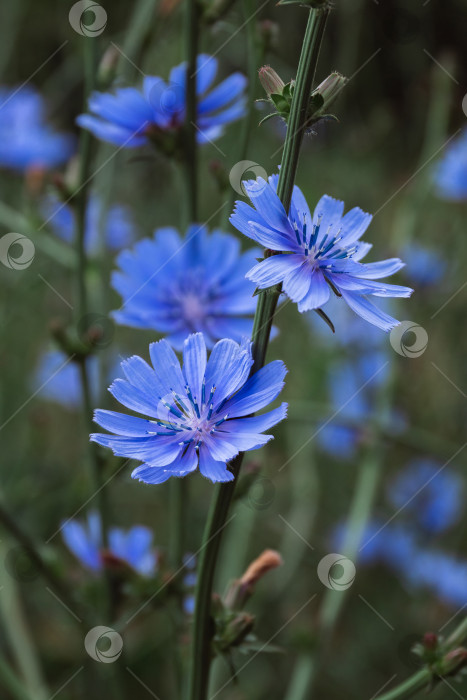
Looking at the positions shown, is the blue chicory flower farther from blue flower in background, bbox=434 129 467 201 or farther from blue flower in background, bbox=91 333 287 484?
blue flower in background, bbox=91 333 287 484

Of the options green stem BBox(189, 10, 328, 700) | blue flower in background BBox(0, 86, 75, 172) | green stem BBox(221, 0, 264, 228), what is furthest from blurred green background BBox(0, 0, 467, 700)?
green stem BBox(189, 10, 328, 700)

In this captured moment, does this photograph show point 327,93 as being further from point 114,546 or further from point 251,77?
point 114,546

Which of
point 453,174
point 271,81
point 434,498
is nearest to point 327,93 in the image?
point 271,81

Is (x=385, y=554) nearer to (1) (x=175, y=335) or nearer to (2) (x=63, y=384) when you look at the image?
(2) (x=63, y=384)

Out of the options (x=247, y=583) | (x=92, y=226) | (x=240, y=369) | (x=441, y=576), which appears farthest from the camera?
(x=92, y=226)

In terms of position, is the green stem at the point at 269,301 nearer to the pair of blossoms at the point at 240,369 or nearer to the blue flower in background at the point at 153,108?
the pair of blossoms at the point at 240,369

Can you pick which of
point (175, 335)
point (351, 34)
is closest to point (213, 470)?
point (175, 335)
